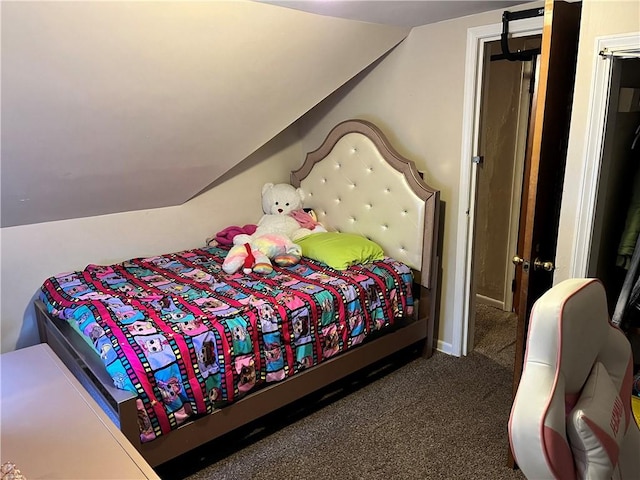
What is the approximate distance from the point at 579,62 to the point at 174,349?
182cm

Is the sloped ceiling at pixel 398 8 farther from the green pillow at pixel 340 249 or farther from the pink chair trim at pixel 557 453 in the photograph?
the pink chair trim at pixel 557 453

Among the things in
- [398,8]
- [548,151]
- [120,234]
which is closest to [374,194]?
[398,8]

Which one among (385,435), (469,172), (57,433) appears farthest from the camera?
(469,172)

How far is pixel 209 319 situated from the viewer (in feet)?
6.96

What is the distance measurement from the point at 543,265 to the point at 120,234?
2321 mm

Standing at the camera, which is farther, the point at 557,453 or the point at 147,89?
the point at 147,89

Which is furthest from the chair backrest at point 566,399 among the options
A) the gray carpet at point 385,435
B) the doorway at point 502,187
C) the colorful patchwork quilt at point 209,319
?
the doorway at point 502,187

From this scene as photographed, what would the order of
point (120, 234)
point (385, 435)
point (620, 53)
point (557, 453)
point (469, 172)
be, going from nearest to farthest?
point (557, 453) < point (620, 53) < point (385, 435) < point (469, 172) < point (120, 234)

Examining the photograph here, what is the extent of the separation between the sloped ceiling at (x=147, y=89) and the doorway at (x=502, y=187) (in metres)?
1.04

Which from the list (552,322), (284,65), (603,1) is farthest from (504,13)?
(552,322)

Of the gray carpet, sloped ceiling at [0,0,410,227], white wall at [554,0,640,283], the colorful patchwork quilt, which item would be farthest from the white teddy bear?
white wall at [554,0,640,283]

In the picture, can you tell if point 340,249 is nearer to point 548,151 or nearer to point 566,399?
point 548,151

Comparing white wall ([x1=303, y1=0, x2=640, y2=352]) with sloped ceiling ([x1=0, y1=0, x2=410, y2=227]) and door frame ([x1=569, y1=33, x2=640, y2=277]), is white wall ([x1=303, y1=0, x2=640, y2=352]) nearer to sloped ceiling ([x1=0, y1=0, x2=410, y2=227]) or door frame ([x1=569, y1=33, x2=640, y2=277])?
sloped ceiling ([x1=0, y1=0, x2=410, y2=227])

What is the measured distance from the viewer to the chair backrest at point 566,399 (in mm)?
1000
